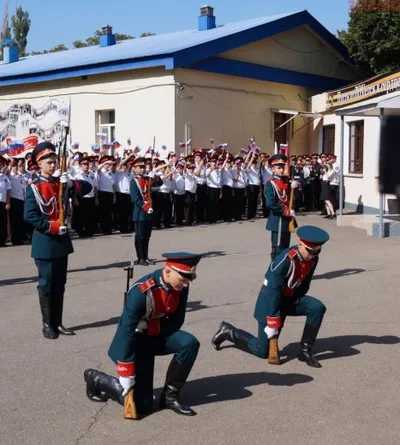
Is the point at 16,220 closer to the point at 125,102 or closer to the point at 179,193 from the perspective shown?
the point at 179,193

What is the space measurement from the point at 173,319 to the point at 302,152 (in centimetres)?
2231

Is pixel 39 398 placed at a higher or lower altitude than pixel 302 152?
lower

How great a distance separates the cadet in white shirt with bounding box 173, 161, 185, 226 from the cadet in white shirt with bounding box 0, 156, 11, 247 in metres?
4.94

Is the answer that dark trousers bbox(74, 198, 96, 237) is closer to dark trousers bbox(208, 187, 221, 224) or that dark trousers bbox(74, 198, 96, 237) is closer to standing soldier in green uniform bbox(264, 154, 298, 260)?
dark trousers bbox(208, 187, 221, 224)

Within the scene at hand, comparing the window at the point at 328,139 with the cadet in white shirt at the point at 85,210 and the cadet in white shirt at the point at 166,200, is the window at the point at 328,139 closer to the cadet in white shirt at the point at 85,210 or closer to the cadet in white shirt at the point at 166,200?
the cadet in white shirt at the point at 166,200

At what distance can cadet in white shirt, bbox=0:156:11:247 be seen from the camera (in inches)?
572

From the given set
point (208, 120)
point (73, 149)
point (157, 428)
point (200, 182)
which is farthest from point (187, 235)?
point (157, 428)

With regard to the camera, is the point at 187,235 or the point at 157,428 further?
the point at 187,235

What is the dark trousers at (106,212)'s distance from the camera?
16750 millimetres

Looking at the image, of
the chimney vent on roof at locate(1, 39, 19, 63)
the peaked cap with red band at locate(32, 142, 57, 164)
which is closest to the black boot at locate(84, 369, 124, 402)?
the peaked cap with red band at locate(32, 142, 57, 164)

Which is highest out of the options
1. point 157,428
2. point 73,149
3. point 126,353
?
point 73,149

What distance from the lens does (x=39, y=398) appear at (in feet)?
17.7

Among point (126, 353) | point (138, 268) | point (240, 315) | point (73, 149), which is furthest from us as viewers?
point (73, 149)

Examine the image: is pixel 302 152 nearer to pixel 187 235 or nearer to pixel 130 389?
pixel 187 235
